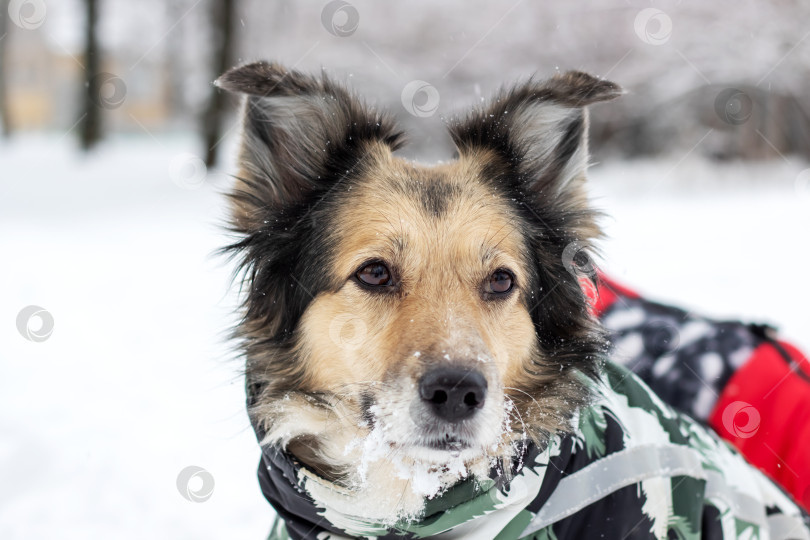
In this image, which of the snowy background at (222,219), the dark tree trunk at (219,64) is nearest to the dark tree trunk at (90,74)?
the snowy background at (222,219)

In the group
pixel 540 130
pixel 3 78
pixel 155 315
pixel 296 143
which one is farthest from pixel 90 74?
pixel 540 130

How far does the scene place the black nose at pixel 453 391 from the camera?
2.07 metres

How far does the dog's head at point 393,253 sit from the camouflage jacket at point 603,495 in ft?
0.50

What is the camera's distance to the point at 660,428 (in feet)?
8.16

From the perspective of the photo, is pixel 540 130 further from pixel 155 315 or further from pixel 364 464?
pixel 155 315

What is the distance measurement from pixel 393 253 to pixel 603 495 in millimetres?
1173

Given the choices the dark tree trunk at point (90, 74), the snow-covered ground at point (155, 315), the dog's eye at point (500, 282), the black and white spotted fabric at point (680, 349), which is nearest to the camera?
the dog's eye at point (500, 282)

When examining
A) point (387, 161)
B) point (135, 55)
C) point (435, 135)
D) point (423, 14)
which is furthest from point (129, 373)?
point (135, 55)

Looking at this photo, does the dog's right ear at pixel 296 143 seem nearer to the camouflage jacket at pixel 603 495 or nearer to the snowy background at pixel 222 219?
the snowy background at pixel 222 219

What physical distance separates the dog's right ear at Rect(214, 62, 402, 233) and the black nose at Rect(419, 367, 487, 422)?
115 centimetres

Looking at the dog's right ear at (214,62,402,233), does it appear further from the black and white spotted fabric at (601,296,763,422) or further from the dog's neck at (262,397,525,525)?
the black and white spotted fabric at (601,296,763,422)

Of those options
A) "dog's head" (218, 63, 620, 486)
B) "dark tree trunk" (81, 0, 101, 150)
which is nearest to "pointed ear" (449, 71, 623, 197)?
"dog's head" (218, 63, 620, 486)

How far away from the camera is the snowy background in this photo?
389cm

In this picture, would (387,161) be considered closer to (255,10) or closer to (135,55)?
(255,10)
